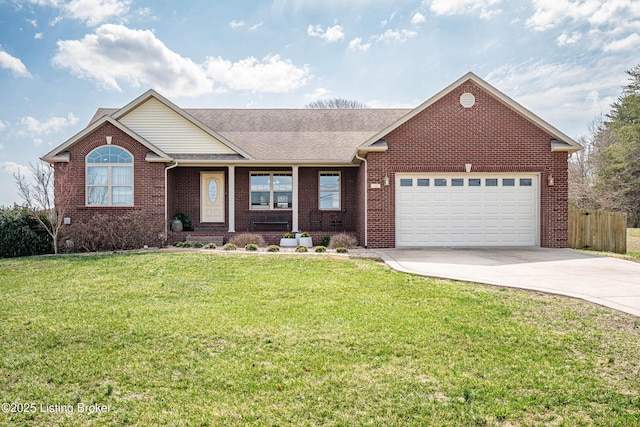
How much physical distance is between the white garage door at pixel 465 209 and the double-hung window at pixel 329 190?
408cm

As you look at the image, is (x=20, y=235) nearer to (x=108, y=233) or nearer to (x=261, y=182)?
(x=108, y=233)

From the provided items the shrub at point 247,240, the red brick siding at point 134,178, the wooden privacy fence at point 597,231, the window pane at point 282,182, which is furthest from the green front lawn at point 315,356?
the wooden privacy fence at point 597,231

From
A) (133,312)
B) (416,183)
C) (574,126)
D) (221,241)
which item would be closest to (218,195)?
(221,241)

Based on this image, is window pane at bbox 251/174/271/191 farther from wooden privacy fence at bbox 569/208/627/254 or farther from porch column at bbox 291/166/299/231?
wooden privacy fence at bbox 569/208/627/254

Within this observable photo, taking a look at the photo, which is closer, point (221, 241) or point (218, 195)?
point (221, 241)

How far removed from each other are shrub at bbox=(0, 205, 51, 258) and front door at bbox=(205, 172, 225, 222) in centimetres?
573

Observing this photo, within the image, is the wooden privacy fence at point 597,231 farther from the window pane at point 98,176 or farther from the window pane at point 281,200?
the window pane at point 98,176

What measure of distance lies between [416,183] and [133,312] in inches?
410

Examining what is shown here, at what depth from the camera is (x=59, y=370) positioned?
158 inches

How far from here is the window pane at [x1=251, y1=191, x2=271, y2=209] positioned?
17484mm

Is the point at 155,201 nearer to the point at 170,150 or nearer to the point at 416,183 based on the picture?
the point at 170,150

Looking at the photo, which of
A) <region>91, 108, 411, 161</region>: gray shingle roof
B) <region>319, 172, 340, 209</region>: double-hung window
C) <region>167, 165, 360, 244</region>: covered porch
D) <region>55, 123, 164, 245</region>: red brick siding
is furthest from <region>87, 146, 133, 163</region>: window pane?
<region>319, 172, 340, 209</region>: double-hung window

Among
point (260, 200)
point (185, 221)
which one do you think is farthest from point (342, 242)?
point (185, 221)

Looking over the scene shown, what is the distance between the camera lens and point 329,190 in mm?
17469
